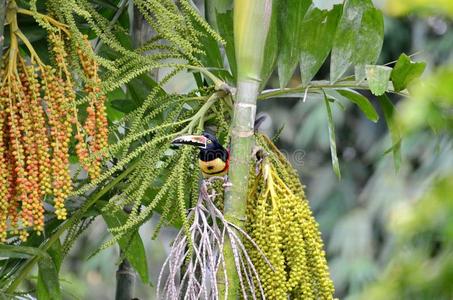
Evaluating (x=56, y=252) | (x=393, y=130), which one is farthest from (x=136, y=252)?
(x=393, y=130)

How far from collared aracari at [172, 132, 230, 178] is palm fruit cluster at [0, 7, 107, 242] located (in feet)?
0.46

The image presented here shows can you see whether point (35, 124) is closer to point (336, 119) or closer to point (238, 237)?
point (238, 237)

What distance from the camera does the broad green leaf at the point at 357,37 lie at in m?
1.49

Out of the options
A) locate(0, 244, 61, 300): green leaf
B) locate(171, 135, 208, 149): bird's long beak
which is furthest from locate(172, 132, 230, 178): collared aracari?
locate(0, 244, 61, 300): green leaf

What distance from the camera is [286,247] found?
129 cm

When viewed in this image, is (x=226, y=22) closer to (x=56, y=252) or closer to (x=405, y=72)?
(x=405, y=72)

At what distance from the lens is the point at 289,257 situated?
4.21 ft

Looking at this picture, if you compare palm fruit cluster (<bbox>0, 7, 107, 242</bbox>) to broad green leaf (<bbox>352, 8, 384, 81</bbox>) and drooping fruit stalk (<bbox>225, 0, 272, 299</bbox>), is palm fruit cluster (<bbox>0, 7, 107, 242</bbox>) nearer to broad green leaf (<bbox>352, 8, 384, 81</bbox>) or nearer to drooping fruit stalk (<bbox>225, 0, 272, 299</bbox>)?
drooping fruit stalk (<bbox>225, 0, 272, 299</bbox>)

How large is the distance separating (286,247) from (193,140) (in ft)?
0.72

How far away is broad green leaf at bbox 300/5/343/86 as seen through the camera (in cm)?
152

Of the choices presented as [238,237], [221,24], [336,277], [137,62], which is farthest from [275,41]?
[336,277]

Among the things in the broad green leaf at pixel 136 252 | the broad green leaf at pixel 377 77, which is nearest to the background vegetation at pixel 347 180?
the broad green leaf at pixel 136 252

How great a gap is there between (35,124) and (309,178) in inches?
200

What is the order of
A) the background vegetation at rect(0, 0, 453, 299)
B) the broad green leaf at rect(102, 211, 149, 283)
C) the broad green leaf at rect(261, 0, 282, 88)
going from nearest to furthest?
the broad green leaf at rect(261, 0, 282, 88) → the broad green leaf at rect(102, 211, 149, 283) → the background vegetation at rect(0, 0, 453, 299)
